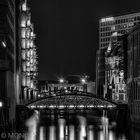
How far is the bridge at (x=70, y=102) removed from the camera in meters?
113

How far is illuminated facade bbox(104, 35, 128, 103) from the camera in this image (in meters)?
152

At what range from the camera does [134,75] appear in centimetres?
11744

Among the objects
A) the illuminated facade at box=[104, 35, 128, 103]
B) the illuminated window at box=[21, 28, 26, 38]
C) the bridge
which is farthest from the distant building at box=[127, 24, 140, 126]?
the illuminated window at box=[21, 28, 26, 38]

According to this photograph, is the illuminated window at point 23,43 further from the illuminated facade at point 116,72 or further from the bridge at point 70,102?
the illuminated facade at point 116,72

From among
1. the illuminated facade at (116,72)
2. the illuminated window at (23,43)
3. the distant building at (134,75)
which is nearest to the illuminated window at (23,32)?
the illuminated window at (23,43)

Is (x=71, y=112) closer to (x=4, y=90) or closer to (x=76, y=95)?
(x=76, y=95)

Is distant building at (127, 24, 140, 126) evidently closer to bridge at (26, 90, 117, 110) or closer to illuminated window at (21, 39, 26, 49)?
bridge at (26, 90, 117, 110)

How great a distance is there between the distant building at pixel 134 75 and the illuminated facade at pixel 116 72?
1652cm

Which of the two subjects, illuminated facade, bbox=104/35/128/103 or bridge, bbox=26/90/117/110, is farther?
illuminated facade, bbox=104/35/128/103

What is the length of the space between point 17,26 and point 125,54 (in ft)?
111

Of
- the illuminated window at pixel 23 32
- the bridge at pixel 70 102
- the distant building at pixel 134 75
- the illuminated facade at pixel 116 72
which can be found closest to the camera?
the distant building at pixel 134 75

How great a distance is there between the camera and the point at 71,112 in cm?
17975

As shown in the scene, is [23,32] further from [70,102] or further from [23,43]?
[70,102]

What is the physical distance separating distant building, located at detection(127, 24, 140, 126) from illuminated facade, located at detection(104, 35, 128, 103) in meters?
16.5
